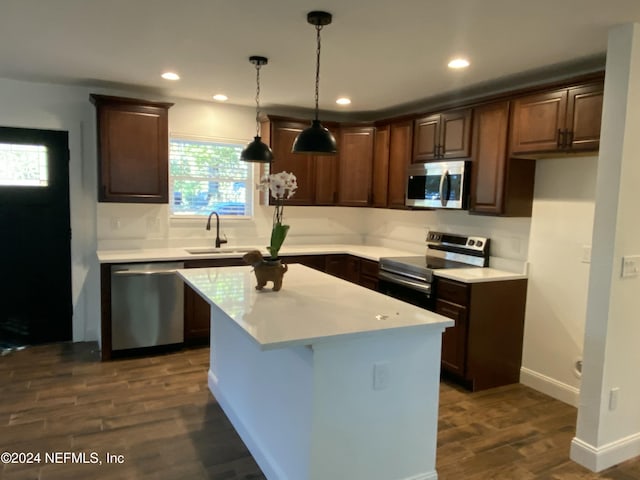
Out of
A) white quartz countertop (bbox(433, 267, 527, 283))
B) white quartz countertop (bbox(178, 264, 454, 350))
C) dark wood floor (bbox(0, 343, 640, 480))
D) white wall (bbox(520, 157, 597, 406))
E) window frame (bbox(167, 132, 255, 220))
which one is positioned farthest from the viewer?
window frame (bbox(167, 132, 255, 220))

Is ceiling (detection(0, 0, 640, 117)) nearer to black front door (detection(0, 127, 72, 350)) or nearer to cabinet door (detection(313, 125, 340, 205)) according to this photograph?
black front door (detection(0, 127, 72, 350))

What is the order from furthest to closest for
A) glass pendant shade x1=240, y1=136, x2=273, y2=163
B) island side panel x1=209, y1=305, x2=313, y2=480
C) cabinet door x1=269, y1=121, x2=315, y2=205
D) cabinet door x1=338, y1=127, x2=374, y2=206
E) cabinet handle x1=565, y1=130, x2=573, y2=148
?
cabinet door x1=338, y1=127, x2=374, y2=206, cabinet door x1=269, y1=121, x2=315, y2=205, glass pendant shade x1=240, y1=136, x2=273, y2=163, cabinet handle x1=565, y1=130, x2=573, y2=148, island side panel x1=209, y1=305, x2=313, y2=480

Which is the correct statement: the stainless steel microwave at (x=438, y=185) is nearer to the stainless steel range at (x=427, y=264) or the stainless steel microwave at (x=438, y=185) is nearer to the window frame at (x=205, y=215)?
the stainless steel range at (x=427, y=264)

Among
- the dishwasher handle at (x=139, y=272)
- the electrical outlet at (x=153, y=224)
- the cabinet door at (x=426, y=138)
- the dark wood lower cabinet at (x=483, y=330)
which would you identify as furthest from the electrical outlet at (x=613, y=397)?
the electrical outlet at (x=153, y=224)

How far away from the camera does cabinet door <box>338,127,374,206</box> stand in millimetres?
5113

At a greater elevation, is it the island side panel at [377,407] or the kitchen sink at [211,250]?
the kitchen sink at [211,250]

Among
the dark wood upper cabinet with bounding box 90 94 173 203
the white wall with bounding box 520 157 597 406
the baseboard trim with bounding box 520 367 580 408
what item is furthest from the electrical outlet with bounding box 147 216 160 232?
the baseboard trim with bounding box 520 367 580 408

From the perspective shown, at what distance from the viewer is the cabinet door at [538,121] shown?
3.17 meters

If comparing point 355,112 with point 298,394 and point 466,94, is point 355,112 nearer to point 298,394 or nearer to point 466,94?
point 466,94

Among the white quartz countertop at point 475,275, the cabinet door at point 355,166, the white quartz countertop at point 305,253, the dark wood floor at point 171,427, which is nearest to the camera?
the dark wood floor at point 171,427

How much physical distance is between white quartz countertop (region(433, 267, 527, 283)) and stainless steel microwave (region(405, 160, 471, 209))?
54 cm

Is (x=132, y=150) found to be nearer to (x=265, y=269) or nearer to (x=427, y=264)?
(x=265, y=269)

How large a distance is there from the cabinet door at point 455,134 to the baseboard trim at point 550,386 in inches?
73.7

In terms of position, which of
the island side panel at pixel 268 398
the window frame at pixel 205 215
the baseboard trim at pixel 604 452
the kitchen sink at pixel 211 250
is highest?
the window frame at pixel 205 215
